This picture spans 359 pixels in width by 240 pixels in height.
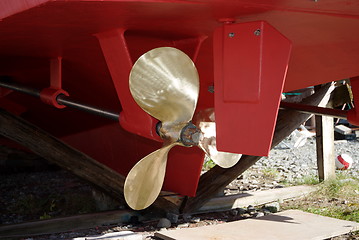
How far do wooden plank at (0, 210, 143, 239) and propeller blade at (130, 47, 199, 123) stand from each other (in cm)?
177

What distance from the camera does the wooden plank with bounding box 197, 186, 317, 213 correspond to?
192 inches

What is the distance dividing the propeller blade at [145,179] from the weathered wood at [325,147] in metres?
3.64

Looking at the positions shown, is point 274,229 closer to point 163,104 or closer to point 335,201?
point 335,201

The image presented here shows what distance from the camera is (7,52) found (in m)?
3.60

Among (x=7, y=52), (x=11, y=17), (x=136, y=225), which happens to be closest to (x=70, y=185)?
(x=136, y=225)

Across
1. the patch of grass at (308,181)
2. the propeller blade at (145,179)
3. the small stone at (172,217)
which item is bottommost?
the propeller blade at (145,179)

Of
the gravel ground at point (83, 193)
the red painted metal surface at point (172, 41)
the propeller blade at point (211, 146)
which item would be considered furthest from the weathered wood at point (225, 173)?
the propeller blade at point (211, 146)

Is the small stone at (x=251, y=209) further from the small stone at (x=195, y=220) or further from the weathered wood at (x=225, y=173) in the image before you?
the small stone at (x=195, y=220)

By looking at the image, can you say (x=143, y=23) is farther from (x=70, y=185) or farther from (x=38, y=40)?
(x=70, y=185)

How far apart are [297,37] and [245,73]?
0.58 metres

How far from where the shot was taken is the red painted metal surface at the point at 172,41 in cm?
241

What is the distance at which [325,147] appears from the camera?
6.11 meters

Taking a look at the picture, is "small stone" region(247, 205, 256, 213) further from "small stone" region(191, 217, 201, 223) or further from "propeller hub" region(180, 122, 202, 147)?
"propeller hub" region(180, 122, 202, 147)

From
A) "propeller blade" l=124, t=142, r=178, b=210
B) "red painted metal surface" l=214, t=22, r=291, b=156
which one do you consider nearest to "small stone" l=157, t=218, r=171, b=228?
"propeller blade" l=124, t=142, r=178, b=210
